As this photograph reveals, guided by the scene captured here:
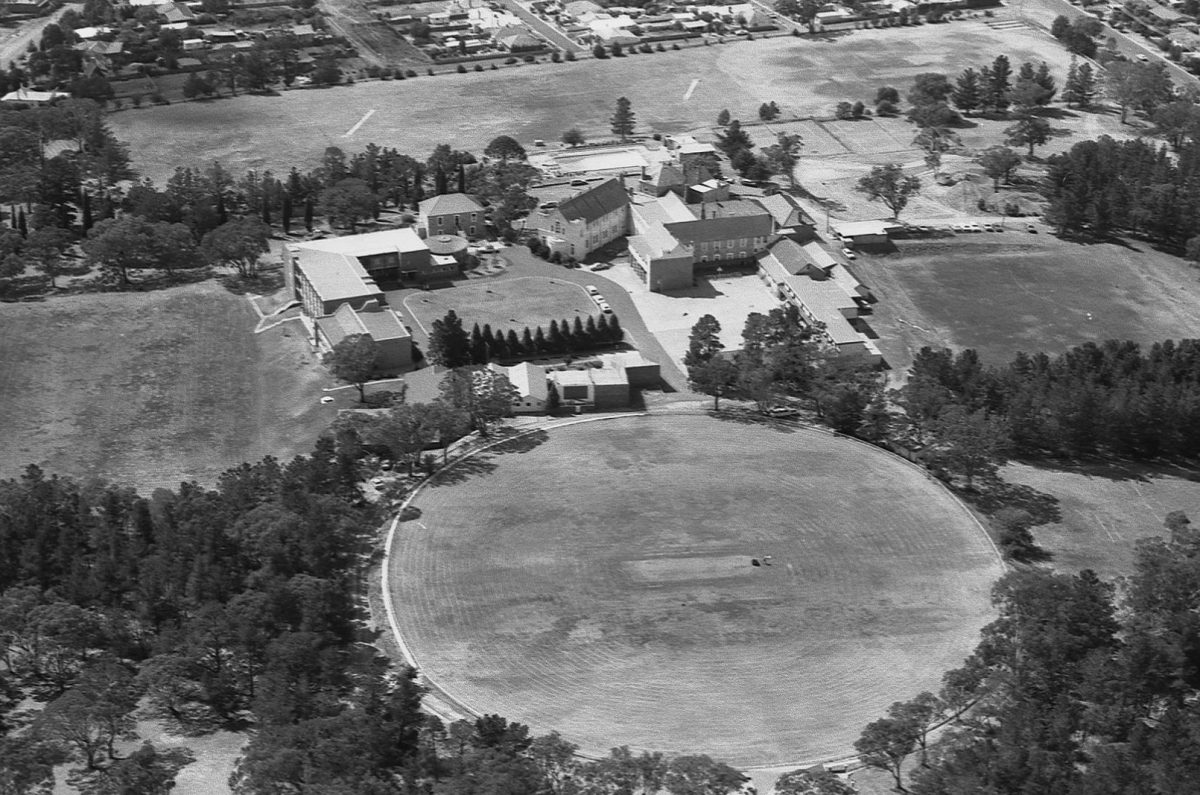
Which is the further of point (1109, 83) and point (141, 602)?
point (1109, 83)

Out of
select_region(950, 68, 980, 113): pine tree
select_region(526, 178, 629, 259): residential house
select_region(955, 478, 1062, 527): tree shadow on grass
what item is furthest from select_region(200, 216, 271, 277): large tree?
select_region(950, 68, 980, 113): pine tree

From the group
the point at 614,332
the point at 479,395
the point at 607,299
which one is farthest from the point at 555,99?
the point at 479,395

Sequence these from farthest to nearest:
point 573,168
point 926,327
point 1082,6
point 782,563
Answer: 1. point 1082,6
2. point 573,168
3. point 926,327
4. point 782,563

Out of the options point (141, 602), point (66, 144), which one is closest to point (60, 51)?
point (66, 144)

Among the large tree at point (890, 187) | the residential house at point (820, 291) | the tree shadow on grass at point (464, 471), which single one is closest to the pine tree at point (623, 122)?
the large tree at point (890, 187)

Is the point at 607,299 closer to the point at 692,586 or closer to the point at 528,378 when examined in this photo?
the point at 528,378

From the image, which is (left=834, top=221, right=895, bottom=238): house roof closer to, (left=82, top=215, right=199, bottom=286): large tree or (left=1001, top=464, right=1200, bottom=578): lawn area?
(left=1001, top=464, right=1200, bottom=578): lawn area

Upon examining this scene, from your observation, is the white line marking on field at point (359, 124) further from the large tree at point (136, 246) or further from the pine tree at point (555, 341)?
the pine tree at point (555, 341)

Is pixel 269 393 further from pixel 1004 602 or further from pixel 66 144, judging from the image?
pixel 66 144
